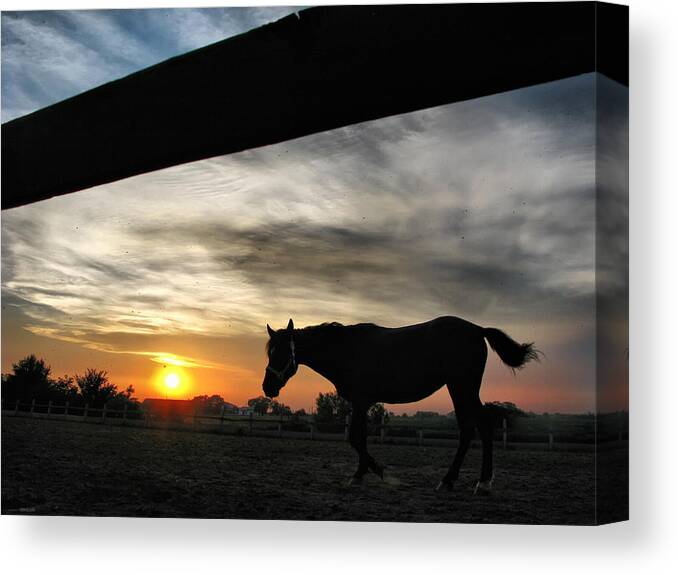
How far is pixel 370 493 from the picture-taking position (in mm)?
4789

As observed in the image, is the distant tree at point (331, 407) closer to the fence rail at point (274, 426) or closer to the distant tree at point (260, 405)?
the fence rail at point (274, 426)

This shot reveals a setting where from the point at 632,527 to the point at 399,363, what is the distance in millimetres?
1783

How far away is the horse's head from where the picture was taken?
4.92m

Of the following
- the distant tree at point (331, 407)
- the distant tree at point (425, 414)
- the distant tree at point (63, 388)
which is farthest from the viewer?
the distant tree at point (63, 388)

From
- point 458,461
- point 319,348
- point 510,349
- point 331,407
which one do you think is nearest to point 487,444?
point 458,461

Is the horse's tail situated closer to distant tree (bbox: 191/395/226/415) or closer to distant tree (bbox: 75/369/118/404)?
distant tree (bbox: 191/395/226/415)

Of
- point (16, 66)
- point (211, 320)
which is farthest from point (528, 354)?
point (16, 66)

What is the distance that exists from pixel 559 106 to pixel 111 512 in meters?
4.03

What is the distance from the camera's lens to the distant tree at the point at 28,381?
5.19m

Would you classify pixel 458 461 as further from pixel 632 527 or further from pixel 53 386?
pixel 53 386

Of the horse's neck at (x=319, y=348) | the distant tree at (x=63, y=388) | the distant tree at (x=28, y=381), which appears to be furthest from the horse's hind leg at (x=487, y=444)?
the distant tree at (x=28, y=381)

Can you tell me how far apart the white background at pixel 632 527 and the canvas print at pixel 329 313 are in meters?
0.11

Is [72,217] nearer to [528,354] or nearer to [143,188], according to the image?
[143,188]

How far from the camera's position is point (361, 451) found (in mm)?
4820
